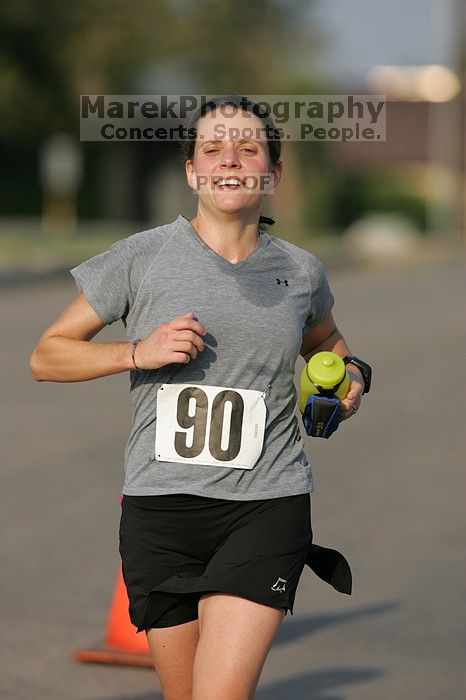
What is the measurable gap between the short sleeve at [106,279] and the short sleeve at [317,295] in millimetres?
514

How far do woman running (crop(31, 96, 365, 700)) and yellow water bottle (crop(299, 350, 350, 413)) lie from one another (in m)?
0.06

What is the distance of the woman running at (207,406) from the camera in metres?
3.92

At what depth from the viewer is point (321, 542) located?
7879 millimetres

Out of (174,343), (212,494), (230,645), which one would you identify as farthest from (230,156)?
(230,645)

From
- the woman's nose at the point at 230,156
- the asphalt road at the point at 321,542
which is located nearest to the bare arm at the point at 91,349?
the woman's nose at the point at 230,156

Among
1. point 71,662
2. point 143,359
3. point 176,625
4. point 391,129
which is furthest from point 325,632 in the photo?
point 391,129

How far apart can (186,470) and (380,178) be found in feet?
194

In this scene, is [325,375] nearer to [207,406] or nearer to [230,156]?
[207,406]

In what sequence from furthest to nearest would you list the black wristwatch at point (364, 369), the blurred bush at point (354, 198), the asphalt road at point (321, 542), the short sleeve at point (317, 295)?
the blurred bush at point (354, 198), the asphalt road at point (321, 542), the black wristwatch at point (364, 369), the short sleeve at point (317, 295)

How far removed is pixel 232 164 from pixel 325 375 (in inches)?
23.8

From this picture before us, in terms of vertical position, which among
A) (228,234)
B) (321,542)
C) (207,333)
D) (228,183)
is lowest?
(321,542)

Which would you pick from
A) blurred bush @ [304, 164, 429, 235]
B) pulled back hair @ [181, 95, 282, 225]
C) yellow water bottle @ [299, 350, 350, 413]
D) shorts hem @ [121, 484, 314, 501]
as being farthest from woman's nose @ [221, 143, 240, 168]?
blurred bush @ [304, 164, 429, 235]

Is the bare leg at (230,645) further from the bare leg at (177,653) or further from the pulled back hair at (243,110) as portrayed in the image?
the pulled back hair at (243,110)

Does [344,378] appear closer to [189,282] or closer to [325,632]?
[189,282]
